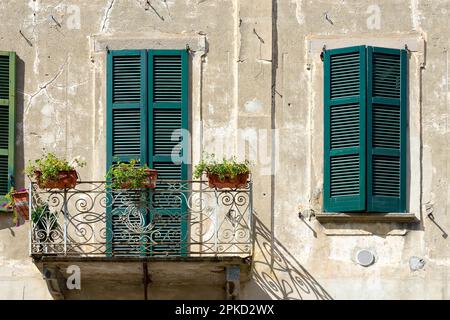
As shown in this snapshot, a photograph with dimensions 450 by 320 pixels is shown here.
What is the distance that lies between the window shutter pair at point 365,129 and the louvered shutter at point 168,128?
63.7 inches

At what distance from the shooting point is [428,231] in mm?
25047

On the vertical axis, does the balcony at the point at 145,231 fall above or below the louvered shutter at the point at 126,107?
below

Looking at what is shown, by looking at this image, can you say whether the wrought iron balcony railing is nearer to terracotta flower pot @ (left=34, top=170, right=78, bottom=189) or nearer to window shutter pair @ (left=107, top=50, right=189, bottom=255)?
terracotta flower pot @ (left=34, top=170, right=78, bottom=189)

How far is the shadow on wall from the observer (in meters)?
24.9

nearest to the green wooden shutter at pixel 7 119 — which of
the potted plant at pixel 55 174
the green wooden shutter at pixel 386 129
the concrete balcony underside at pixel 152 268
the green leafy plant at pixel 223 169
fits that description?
the potted plant at pixel 55 174

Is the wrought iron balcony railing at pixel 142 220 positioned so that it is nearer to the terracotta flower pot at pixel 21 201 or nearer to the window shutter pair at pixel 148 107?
the terracotta flower pot at pixel 21 201

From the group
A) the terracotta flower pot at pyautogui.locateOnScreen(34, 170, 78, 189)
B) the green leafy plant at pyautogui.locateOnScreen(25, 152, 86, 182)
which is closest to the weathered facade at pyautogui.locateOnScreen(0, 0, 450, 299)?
the green leafy plant at pyautogui.locateOnScreen(25, 152, 86, 182)

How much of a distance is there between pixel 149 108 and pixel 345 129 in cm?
223

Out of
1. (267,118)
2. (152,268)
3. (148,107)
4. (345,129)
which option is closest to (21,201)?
(152,268)

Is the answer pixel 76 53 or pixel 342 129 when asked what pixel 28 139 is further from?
pixel 342 129

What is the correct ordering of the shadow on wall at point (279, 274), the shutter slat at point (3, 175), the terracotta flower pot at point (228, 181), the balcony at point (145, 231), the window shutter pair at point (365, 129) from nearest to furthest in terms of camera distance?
the balcony at point (145, 231) < the terracotta flower pot at point (228, 181) < the shadow on wall at point (279, 274) < the window shutter pair at point (365, 129) < the shutter slat at point (3, 175)

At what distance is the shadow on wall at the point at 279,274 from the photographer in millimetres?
24938

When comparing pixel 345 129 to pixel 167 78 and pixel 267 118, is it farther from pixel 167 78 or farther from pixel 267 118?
pixel 167 78

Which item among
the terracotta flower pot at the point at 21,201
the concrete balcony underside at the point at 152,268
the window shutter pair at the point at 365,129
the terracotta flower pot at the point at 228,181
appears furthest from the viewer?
the window shutter pair at the point at 365,129
